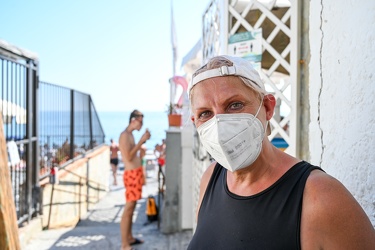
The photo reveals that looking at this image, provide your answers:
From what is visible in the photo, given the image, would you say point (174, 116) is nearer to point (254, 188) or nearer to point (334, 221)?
point (254, 188)

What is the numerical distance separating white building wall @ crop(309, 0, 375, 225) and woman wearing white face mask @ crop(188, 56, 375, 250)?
34cm

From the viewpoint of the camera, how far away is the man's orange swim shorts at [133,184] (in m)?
5.27

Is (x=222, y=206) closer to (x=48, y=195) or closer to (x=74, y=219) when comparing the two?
(x=48, y=195)

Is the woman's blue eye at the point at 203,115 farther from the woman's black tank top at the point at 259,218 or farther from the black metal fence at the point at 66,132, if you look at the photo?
the black metal fence at the point at 66,132

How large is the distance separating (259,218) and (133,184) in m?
4.33

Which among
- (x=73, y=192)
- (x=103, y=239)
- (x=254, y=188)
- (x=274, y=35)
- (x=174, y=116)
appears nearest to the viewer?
(x=254, y=188)

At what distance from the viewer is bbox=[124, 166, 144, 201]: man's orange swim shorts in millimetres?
5273

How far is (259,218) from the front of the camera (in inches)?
45.7

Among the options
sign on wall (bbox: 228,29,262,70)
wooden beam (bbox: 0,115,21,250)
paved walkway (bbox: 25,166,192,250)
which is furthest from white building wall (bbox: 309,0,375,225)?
paved walkway (bbox: 25,166,192,250)

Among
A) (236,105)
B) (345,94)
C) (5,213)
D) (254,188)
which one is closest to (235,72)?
(236,105)

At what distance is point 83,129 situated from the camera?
35.6 feet

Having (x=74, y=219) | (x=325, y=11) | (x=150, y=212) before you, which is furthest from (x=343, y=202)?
(x=74, y=219)

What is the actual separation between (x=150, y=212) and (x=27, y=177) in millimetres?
2489

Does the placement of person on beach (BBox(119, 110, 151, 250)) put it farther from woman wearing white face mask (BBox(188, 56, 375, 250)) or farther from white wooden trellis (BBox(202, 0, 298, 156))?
woman wearing white face mask (BBox(188, 56, 375, 250))
